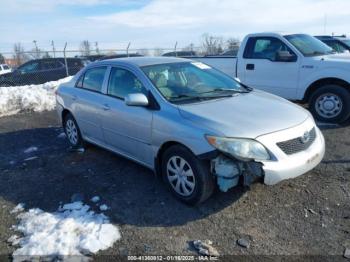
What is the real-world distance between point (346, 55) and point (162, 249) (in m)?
6.18

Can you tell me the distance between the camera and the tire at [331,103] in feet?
22.6

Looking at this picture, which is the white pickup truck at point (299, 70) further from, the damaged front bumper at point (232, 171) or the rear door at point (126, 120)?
the damaged front bumper at point (232, 171)

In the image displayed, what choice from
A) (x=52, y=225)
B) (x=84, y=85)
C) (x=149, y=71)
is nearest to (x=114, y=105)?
(x=149, y=71)

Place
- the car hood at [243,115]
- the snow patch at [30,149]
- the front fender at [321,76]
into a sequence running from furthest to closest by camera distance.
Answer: the front fender at [321,76] < the snow patch at [30,149] < the car hood at [243,115]

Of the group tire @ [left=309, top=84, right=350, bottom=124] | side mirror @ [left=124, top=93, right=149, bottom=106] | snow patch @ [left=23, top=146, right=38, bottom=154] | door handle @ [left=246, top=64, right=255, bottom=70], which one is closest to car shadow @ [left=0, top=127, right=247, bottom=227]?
snow patch @ [left=23, top=146, right=38, bottom=154]

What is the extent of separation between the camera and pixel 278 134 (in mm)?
3646

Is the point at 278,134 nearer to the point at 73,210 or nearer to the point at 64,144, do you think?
the point at 73,210

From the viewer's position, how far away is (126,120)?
15.1 ft

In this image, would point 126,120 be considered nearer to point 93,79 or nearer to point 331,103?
point 93,79

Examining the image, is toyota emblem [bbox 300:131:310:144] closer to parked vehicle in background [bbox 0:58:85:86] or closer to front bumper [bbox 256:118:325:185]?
front bumper [bbox 256:118:325:185]

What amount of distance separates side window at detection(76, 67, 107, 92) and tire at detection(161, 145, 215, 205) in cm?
191

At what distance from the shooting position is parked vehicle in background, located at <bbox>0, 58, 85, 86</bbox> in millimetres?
14414

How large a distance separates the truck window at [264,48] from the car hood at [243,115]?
11.4 ft

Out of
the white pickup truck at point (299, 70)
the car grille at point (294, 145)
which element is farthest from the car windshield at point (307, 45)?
the car grille at point (294, 145)
